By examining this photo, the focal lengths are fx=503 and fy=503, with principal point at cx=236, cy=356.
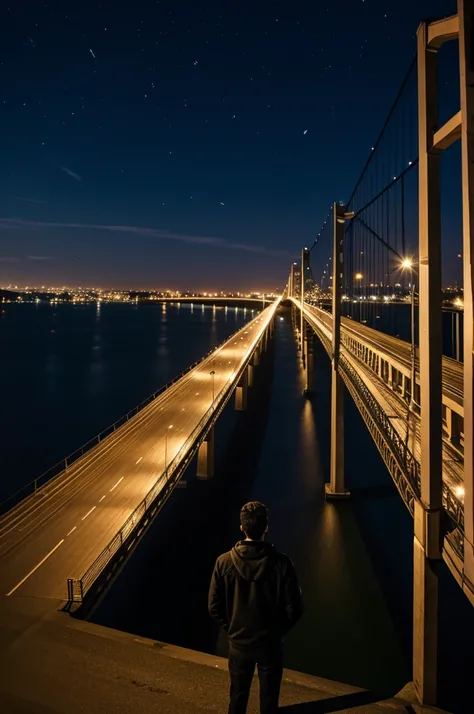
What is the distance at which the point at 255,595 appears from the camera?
8.80ft

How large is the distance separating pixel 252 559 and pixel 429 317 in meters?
3.37

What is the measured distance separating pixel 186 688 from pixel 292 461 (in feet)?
54.5

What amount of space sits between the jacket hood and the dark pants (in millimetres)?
566

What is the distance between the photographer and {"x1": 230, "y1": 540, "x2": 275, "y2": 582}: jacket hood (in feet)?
8.63

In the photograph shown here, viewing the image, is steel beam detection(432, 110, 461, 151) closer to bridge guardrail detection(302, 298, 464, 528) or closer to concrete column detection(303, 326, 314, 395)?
bridge guardrail detection(302, 298, 464, 528)

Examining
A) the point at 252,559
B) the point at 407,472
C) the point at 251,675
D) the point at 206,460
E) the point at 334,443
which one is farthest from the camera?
the point at 206,460

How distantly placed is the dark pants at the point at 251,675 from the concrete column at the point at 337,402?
12.5 meters

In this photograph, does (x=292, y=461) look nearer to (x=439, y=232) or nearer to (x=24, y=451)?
(x=24, y=451)

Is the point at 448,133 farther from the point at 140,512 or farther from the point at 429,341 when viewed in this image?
the point at 140,512

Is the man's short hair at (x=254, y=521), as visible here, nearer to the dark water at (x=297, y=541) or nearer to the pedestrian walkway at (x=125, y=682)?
the pedestrian walkway at (x=125, y=682)

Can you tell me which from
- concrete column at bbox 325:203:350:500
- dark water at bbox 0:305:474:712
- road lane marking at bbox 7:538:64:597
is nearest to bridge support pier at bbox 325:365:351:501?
concrete column at bbox 325:203:350:500

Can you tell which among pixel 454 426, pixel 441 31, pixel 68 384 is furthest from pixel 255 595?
pixel 68 384

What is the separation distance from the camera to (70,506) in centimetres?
1083

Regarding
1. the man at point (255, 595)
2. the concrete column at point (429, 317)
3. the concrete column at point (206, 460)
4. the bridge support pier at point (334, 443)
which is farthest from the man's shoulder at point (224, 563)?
the concrete column at point (206, 460)
